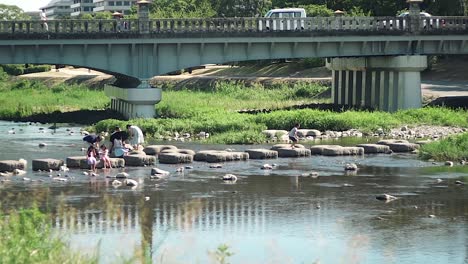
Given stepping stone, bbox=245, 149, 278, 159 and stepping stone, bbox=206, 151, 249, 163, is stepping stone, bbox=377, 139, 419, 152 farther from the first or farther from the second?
stepping stone, bbox=206, 151, 249, 163

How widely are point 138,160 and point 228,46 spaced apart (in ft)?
78.9

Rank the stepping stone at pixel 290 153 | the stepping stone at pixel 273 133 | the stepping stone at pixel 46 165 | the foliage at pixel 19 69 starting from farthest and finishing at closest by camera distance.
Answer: the foliage at pixel 19 69, the stepping stone at pixel 273 133, the stepping stone at pixel 290 153, the stepping stone at pixel 46 165

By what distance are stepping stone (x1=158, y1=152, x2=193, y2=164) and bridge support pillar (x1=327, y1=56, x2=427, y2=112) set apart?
26080mm

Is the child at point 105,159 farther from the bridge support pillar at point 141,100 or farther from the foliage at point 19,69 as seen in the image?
the foliage at point 19,69

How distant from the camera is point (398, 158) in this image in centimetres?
4366

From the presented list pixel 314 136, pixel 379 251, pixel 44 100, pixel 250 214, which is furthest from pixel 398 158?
pixel 44 100

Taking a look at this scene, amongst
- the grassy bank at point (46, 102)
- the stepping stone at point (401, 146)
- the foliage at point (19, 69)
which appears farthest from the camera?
the foliage at point (19, 69)

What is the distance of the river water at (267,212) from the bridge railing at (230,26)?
66.9 feet

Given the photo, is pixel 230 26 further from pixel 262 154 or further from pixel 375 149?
pixel 262 154

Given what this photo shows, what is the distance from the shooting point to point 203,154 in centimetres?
4191

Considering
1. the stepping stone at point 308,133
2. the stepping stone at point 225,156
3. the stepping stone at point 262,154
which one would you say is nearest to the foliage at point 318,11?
the stepping stone at point 308,133

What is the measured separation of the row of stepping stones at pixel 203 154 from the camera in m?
38.4

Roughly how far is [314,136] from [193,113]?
1102 cm

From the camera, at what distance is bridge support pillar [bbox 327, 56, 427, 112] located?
212 ft
